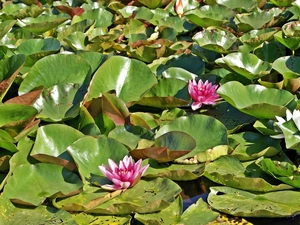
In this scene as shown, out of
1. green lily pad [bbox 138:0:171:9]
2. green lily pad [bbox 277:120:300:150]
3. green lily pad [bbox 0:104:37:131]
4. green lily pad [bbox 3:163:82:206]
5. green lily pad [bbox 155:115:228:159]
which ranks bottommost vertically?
green lily pad [bbox 138:0:171:9]

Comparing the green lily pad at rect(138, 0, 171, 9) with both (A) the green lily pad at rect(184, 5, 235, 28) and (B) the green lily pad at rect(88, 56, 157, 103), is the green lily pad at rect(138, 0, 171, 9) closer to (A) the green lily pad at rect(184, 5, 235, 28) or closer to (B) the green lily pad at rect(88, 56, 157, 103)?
(A) the green lily pad at rect(184, 5, 235, 28)

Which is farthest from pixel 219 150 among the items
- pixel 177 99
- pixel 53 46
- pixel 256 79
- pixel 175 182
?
pixel 53 46

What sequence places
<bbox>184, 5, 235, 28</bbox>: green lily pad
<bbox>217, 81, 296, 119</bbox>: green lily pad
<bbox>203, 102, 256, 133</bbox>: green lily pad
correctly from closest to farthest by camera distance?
<bbox>217, 81, 296, 119</bbox>: green lily pad < <bbox>203, 102, 256, 133</bbox>: green lily pad < <bbox>184, 5, 235, 28</bbox>: green lily pad

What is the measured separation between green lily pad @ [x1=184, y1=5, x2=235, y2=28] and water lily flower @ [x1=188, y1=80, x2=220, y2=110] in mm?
812

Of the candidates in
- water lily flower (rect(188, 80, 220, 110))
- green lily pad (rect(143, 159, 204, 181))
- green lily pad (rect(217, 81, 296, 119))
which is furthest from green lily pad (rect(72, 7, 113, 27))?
green lily pad (rect(143, 159, 204, 181))

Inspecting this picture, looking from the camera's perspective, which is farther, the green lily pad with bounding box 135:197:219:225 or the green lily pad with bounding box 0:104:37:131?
the green lily pad with bounding box 0:104:37:131

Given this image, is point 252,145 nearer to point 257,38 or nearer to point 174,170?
point 174,170

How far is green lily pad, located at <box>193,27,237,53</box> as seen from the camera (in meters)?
2.52

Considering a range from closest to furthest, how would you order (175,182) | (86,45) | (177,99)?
(175,182)
(177,99)
(86,45)

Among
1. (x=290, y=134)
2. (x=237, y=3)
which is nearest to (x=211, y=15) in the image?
(x=237, y=3)

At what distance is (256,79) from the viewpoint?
7.36 feet

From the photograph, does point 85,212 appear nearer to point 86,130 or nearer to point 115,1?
point 86,130

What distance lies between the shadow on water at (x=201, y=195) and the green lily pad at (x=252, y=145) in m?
0.17

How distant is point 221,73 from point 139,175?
90cm
